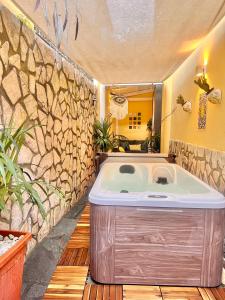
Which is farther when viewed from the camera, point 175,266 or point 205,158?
point 205,158

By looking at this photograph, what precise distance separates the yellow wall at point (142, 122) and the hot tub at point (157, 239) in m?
7.81

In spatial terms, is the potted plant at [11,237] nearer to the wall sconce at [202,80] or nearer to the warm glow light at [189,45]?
the wall sconce at [202,80]

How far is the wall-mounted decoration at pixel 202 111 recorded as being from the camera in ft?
9.23

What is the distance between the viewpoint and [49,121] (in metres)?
2.40

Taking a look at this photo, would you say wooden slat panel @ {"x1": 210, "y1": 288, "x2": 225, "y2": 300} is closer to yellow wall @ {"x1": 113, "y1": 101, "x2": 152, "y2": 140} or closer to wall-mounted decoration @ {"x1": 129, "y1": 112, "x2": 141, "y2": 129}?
yellow wall @ {"x1": 113, "y1": 101, "x2": 152, "y2": 140}

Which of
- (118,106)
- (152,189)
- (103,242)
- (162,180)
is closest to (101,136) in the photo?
(118,106)

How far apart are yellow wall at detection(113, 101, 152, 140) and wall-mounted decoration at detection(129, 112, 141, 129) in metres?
0.12

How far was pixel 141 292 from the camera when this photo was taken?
1546 mm

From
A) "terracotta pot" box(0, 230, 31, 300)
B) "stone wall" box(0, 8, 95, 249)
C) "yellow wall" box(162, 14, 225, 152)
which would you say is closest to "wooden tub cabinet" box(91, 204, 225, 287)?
"terracotta pot" box(0, 230, 31, 300)

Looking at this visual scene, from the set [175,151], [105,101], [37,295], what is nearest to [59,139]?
[37,295]

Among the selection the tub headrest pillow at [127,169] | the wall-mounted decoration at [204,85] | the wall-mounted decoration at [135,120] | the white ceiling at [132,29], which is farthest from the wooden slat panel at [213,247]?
the wall-mounted decoration at [135,120]

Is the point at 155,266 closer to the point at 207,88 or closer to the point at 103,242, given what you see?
the point at 103,242

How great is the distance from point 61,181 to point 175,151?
2372mm

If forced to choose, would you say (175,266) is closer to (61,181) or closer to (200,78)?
(61,181)
